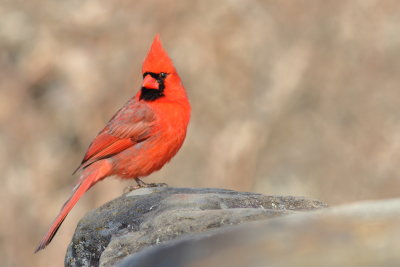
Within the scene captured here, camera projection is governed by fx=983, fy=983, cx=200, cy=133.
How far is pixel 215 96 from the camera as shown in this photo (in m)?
A: 7.36

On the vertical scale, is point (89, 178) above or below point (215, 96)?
below

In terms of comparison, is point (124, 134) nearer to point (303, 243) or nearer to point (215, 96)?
point (303, 243)

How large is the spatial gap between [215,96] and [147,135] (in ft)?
9.34

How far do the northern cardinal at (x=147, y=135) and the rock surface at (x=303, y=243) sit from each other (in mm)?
2191

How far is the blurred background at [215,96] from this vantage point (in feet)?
23.3

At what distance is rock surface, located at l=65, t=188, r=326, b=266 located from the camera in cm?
272

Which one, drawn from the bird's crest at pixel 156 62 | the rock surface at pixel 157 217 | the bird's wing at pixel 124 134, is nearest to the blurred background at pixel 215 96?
the bird's wing at pixel 124 134

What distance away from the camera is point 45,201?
23.2 ft

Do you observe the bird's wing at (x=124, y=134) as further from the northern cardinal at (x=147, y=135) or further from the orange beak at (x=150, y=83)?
the orange beak at (x=150, y=83)

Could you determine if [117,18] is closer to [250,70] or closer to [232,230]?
[250,70]

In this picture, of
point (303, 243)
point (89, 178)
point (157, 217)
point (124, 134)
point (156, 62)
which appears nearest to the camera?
point (303, 243)

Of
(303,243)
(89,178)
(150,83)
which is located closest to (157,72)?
(150,83)

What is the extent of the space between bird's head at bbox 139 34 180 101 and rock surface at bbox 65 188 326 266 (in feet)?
3.06

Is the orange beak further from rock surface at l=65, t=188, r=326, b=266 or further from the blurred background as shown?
the blurred background
